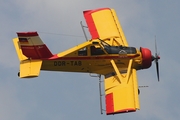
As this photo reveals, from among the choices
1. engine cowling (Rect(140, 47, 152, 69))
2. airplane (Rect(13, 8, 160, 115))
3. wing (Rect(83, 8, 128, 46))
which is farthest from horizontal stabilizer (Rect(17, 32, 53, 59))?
engine cowling (Rect(140, 47, 152, 69))

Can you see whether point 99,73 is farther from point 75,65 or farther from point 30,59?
point 30,59

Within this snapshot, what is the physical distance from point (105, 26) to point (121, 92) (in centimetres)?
705

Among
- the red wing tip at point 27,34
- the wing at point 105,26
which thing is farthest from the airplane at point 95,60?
the wing at point 105,26

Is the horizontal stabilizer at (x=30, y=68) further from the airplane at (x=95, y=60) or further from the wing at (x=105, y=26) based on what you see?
the wing at (x=105, y=26)

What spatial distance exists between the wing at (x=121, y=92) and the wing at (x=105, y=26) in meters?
2.77

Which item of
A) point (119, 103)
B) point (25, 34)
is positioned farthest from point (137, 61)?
point (25, 34)

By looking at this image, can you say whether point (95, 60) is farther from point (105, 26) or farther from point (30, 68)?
point (105, 26)

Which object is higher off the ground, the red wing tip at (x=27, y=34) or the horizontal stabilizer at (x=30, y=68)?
the red wing tip at (x=27, y=34)

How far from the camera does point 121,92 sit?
137ft

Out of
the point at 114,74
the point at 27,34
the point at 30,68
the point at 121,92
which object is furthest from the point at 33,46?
the point at 121,92

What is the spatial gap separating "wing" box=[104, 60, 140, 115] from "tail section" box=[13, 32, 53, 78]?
3.94 metres

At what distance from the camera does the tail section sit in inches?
1688

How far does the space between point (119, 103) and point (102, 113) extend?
3.68 ft

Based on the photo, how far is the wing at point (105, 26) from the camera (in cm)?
4638
